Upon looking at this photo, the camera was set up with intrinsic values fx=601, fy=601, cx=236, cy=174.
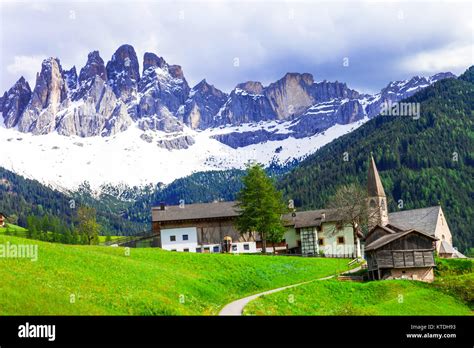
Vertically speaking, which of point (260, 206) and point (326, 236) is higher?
point (260, 206)

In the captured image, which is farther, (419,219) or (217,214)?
(419,219)

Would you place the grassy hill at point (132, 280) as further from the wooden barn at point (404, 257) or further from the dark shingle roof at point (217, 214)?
the dark shingle roof at point (217, 214)

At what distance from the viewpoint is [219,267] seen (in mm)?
63031

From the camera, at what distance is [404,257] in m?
71.8

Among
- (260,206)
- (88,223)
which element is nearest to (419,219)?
(260,206)

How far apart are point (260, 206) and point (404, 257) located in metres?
23.2

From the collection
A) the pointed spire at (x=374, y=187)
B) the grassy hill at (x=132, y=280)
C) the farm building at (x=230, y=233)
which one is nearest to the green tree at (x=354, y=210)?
the farm building at (x=230, y=233)

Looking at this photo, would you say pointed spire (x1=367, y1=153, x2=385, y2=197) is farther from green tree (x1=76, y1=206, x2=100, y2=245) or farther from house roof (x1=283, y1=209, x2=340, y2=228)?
green tree (x1=76, y1=206, x2=100, y2=245)

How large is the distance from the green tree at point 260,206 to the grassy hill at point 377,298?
27.3 metres

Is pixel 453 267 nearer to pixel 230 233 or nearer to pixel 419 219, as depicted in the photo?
pixel 419 219

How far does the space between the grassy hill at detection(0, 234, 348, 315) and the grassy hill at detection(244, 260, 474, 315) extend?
5.40 m

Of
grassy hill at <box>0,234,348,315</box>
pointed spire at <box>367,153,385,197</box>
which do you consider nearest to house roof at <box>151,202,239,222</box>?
pointed spire at <box>367,153,385,197</box>
